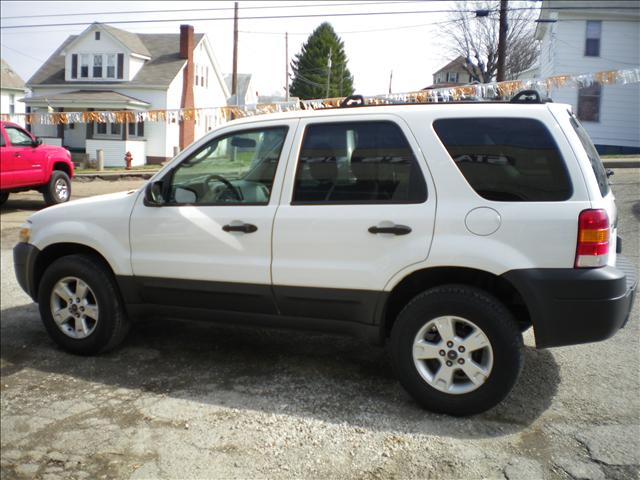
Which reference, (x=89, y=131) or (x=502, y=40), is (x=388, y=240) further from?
(x=89, y=131)

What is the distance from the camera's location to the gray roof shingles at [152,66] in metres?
31.0

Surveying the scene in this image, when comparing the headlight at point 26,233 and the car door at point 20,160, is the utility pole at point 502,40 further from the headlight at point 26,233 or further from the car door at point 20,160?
the car door at point 20,160

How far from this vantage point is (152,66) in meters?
32.2

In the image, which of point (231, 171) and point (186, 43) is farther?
point (186, 43)

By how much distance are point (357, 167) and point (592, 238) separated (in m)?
1.46

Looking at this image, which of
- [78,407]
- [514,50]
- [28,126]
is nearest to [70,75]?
[28,126]

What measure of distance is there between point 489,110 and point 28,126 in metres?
33.4

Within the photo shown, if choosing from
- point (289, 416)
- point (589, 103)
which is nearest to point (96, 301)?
point (289, 416)

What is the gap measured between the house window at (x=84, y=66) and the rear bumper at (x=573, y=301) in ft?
107

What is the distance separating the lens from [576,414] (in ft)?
12.3

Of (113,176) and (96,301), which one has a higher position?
(113,176)

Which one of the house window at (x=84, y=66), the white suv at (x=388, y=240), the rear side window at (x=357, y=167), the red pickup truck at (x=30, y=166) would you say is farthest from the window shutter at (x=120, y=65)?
the rear side window at (x=357, y=167)

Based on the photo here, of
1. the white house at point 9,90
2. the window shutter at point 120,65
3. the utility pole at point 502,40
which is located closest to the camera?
the utility pole at point 502,40

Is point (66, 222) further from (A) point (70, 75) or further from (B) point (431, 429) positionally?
(A) point (70, 75)
